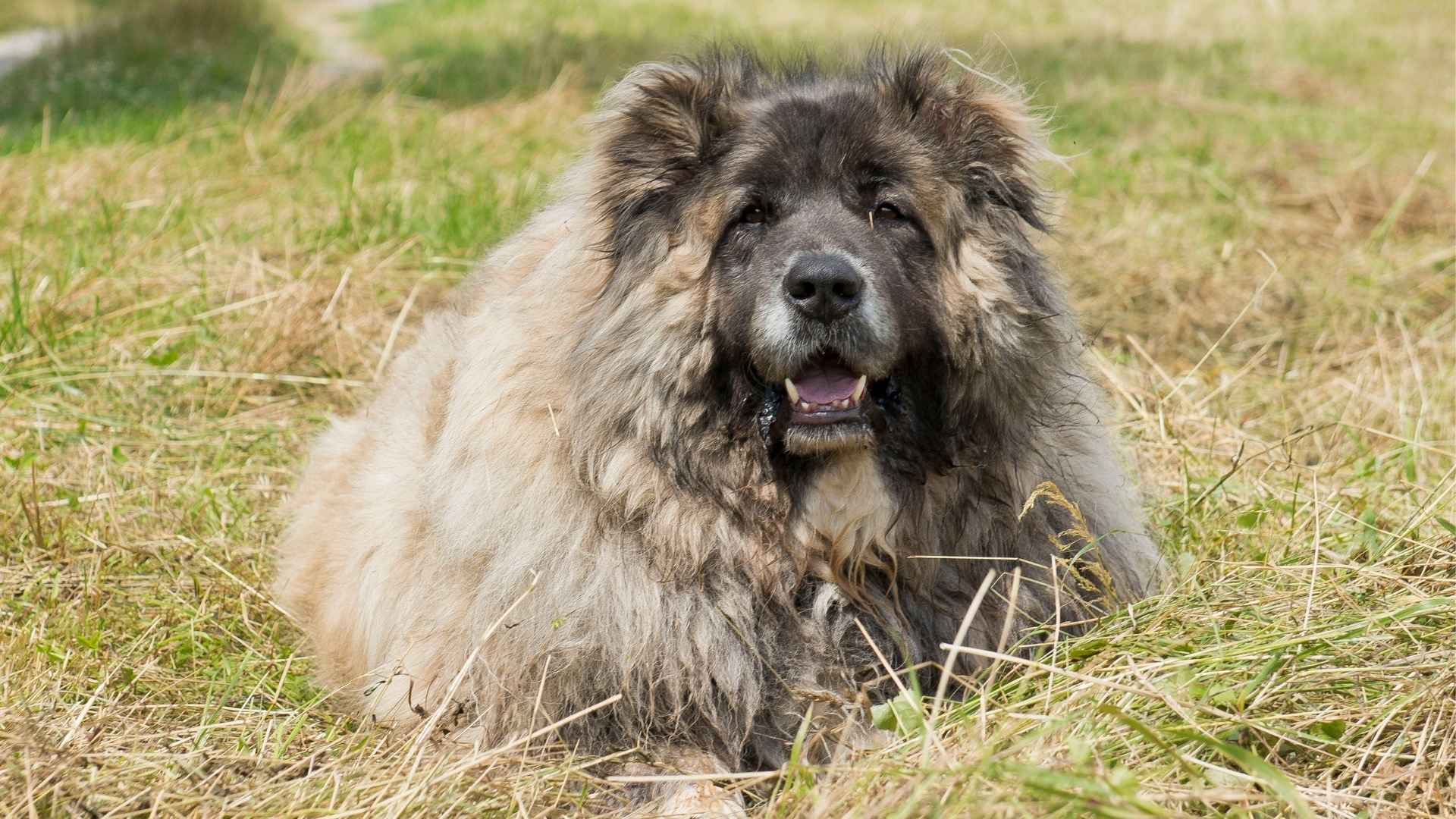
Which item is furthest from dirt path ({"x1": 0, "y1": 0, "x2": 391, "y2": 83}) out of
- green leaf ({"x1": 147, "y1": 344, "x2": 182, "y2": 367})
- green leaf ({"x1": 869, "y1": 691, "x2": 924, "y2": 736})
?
green leaf ({"x1": 869, "y1": 691, "x2": 924, "y2": 736})

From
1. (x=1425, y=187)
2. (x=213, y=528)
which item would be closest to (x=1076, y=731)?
(x=213, y=528)

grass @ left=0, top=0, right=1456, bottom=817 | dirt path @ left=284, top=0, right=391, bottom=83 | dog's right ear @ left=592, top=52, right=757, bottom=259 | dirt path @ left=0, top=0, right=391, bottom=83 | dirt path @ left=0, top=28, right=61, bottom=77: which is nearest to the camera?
grass @ left=0, top=0, right=1456, bottom=817

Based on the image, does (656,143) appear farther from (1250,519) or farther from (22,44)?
(22,44)

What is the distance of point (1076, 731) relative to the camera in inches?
115

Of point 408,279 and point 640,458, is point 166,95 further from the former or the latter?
point 640,458

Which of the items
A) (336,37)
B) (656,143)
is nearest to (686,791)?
(656,143)

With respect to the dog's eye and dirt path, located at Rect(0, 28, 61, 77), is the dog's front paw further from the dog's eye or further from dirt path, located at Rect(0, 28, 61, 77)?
dirt path, located at Rect(0, 28, 61, 77)

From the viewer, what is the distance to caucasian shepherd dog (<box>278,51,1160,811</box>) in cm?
339

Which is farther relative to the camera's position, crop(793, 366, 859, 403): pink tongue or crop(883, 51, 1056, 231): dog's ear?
crop(883, 51, 1056, 231): dog's ear

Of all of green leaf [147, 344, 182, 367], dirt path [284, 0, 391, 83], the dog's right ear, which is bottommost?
dirt path [284, 0, 391, 83]

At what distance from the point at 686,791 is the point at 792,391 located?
39.1 inches

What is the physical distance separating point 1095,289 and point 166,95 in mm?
7535

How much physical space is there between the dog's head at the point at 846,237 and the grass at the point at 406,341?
1.83 feet

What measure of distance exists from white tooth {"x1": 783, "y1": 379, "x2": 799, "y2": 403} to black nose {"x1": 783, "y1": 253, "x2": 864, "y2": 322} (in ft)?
0.61
